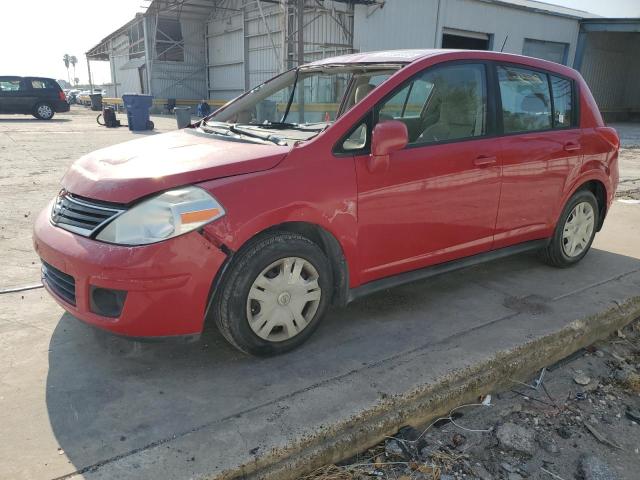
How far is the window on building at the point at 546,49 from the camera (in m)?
22.7

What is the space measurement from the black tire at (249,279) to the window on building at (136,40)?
3145 cm

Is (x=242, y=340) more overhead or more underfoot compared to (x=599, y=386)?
more overhead

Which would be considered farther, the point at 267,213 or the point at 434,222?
the point at 434,222

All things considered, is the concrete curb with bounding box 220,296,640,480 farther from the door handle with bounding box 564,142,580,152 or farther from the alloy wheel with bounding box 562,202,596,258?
the door handle with bounding box 564,142,580,152

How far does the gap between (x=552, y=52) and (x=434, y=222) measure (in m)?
24.2

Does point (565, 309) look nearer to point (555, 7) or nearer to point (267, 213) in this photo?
point (267, 213)

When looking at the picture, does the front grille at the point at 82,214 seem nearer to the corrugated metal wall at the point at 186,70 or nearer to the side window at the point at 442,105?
the side window at the point at 442,105

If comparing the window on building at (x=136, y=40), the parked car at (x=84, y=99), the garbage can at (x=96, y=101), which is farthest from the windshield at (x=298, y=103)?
the parked car at (x=84, y=99)

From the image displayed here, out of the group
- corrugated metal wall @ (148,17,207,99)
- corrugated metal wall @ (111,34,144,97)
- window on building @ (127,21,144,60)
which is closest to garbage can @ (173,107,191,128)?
corrugated metal wall @ (148,17,207,99)

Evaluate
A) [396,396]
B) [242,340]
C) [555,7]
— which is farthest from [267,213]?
[555,7]

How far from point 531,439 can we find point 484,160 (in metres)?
1.79

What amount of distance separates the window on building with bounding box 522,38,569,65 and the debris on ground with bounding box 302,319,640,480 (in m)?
22.9

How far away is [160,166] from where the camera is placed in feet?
8.66

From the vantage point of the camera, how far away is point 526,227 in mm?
3955
